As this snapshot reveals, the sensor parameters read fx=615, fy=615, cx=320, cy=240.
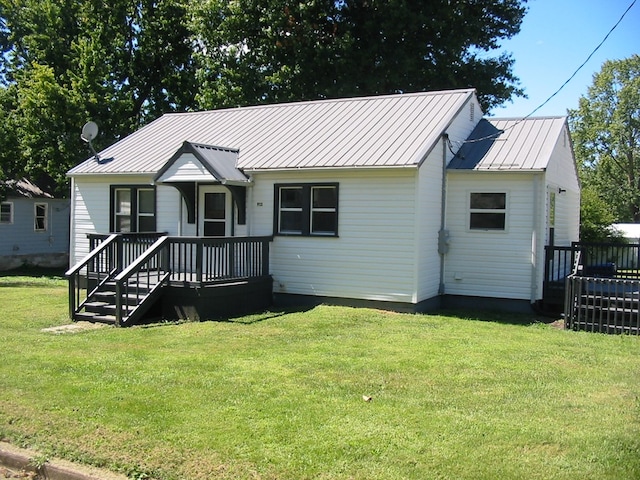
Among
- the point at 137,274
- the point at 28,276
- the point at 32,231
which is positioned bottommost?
the point at 28,276

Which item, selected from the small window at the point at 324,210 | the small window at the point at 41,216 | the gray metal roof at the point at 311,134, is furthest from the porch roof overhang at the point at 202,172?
the small window at the point at 41,216

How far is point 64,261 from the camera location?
91.7 feet

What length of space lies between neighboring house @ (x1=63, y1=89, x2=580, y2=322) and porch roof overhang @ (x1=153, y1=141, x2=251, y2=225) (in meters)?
0.03

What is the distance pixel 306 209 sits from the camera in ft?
45.8

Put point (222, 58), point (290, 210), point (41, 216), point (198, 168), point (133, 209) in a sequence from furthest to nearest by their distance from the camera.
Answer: point (41, 216)
point (222, 58)
point (133, 209)
point (290, 210)
point (198, 168)

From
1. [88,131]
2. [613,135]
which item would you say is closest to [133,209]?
[88,131]

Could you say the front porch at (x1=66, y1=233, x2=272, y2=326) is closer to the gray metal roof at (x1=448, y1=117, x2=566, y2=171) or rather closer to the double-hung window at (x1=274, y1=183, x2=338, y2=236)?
the double-hung window at (x1=274, y1=183, x2=338, y2=236)

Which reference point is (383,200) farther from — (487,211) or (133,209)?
Result: (133,209)

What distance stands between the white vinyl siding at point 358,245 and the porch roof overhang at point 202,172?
624 millimetres

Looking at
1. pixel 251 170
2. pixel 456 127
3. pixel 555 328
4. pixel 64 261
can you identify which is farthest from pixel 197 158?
pixel 64 261

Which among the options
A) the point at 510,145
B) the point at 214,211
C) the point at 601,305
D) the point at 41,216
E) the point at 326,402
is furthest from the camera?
the point at 41,216

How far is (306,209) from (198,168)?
8.46ft

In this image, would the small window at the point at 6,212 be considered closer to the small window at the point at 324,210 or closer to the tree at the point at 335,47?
the tree at the point at 335,47

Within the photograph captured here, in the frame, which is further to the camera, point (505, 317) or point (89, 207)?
point (89, 207)
